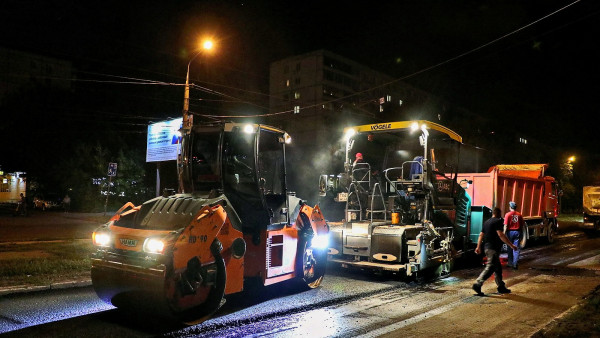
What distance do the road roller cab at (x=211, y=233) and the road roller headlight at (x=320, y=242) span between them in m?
0.03

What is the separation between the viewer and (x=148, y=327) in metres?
6.04

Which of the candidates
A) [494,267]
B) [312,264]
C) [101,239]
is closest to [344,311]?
[312,264]

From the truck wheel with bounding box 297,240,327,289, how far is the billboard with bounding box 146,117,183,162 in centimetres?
1877

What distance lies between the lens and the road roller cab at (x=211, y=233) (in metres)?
5.88

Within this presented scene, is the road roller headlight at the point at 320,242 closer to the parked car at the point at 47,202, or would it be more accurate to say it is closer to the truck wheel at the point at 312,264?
the truck wheel at the point at 312,264

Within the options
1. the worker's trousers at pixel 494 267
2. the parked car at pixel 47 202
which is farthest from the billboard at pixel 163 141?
the worker's trousers at pixel 494 267

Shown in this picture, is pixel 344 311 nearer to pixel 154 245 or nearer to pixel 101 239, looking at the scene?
pixel 154 245

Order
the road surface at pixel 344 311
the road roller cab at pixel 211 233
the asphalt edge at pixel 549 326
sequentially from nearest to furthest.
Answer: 1. the asphalt edge at pixel 549 326
2. the road roller cab at pixel 211 233
3. the road surface at pixel 344 311

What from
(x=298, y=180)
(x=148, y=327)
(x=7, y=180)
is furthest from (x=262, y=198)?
(x=7, y=180)

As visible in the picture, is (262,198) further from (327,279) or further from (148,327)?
(327,279)

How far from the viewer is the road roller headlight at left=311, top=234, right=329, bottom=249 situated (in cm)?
872

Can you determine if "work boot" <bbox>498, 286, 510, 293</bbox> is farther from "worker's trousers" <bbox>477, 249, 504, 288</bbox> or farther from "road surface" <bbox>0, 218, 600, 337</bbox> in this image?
→ "road surface" <bbox>0, 218, 600, 337</bbox>

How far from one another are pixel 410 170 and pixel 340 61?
248ft

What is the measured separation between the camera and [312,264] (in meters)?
8.78
